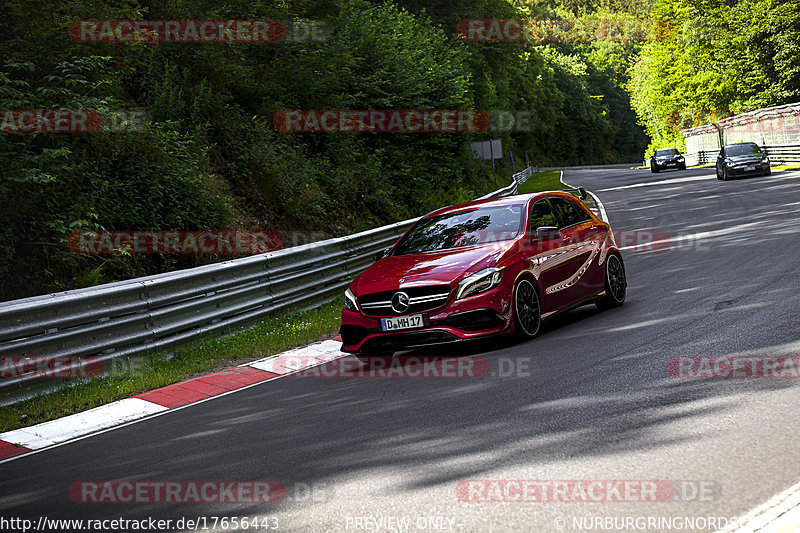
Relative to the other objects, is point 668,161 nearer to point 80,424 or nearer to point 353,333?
point 353,333

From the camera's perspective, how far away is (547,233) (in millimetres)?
9359

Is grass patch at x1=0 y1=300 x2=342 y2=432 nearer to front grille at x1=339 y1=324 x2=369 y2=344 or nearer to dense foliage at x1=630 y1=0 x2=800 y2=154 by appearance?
front grille at x1=339 y1=324 x2=369 y2=344

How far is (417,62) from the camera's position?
31.4 m

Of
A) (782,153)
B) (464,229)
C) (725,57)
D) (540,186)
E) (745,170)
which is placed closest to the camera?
(464,229)

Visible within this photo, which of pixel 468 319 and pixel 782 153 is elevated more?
pixel 782 153

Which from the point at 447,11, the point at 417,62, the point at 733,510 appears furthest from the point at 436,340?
the point at 447,11

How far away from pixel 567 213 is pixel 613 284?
1039mm

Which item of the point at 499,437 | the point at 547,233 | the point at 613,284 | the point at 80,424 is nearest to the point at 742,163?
the point at 613,284

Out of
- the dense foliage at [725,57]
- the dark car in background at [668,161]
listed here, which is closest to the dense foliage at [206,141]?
the dark car in background at [668,161]

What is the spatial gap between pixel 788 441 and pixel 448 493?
193 centimetres

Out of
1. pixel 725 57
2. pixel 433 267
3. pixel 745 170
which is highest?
pixel 725 57

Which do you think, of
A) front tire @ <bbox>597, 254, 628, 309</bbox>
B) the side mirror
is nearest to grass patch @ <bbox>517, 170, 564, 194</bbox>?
front tire @ <bbox>597, 254, 628, 309</bbox>

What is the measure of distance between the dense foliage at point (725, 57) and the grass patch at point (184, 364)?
58273mm

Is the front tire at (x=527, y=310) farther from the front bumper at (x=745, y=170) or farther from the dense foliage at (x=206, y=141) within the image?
the front bumper at (x=745, y=170)
